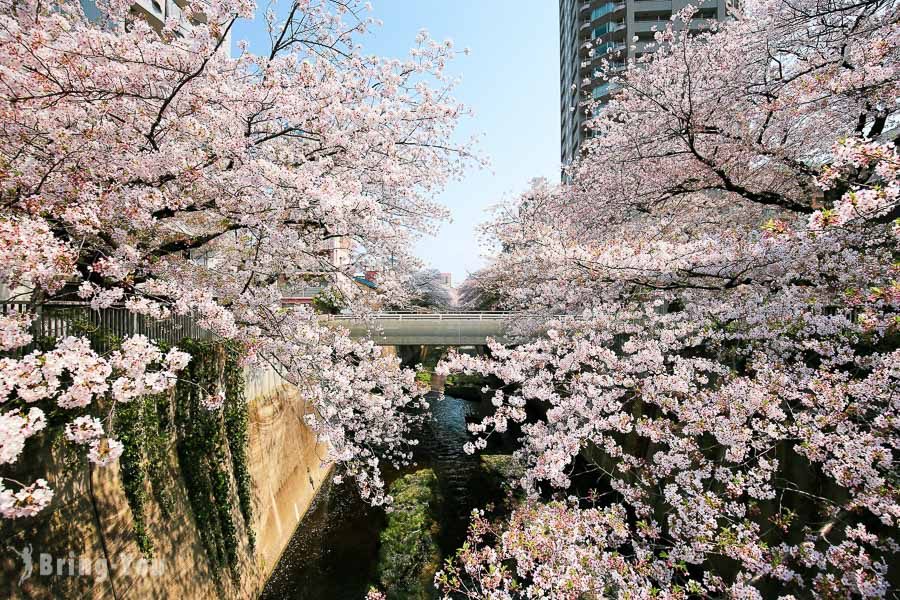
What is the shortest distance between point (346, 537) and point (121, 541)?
6.10m

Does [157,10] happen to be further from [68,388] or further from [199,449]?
[68,388]

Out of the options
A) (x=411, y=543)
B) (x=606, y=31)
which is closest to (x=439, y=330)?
(x=411, y=543)

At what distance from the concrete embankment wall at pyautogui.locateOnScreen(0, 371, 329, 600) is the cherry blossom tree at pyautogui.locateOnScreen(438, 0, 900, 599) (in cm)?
427

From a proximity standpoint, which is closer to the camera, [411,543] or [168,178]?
[168,178]

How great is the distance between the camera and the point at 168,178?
4652 mm

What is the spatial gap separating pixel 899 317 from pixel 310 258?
684 centimetres

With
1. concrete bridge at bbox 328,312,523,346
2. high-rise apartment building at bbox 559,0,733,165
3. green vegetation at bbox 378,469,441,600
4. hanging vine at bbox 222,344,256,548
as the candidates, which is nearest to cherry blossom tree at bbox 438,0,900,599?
green vegetation at bbox 378,469,441,600

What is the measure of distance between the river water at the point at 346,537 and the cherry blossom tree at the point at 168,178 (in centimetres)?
425

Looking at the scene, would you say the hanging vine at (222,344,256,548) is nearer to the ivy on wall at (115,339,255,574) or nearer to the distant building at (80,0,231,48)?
the ivy on wall at (115,339,255,574)

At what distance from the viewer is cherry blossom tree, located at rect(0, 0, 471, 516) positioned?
10.6 feet

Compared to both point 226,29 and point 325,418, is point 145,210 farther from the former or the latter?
point 325,418

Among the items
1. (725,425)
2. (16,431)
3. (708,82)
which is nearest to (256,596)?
(16,431)

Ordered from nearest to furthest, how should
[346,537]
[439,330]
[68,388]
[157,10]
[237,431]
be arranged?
[68,388], [237,431], [346,537], [439,330], [157,10]

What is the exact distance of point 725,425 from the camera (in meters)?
4.70
